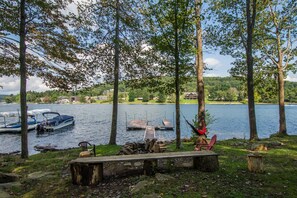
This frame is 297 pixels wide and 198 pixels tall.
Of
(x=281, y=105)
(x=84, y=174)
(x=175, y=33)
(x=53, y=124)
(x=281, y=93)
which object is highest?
(x=175, y=33)

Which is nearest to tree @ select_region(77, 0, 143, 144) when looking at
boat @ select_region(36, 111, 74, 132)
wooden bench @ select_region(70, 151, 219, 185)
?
wooden bench @ select_region(70, 151, 219, 185)

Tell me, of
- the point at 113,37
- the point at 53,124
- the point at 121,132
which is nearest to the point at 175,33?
the point at 113,37

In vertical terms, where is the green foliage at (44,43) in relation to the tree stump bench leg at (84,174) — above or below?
above

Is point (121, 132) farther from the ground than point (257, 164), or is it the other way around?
point (257, 164)

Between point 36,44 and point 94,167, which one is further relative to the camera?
point 36,44

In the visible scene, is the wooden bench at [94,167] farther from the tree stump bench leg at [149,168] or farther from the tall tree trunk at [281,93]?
the tall tree trunk at [281,93]

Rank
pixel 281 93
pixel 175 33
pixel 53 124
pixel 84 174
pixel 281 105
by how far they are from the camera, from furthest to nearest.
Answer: pixel 53 124 < pixel 281 93 < pixel 281 105 < pixel 175 33 < pixel 84 174

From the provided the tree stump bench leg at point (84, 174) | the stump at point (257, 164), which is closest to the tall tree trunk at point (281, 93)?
the stump at point (257, 164)

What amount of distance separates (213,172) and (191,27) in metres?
5.15

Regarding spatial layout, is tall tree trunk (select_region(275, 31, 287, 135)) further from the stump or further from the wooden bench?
the wooden bench

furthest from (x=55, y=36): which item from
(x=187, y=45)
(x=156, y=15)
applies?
(x=187, y=45)

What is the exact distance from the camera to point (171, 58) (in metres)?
8.05

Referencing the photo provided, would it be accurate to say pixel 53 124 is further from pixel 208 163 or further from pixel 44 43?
pixel 208 163

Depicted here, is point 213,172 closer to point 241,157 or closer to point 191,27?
point 241,157
